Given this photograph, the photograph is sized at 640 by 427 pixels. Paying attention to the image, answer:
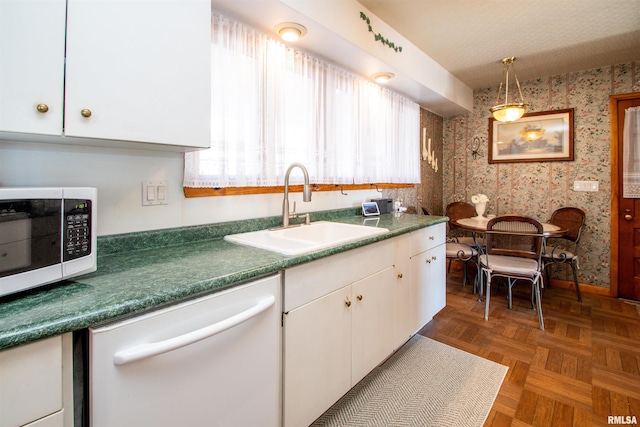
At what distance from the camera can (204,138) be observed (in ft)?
3.95

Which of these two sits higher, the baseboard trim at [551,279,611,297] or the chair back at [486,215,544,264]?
the chair back at [486,215,544,264]

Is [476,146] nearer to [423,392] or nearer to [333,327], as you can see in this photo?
[423,392]

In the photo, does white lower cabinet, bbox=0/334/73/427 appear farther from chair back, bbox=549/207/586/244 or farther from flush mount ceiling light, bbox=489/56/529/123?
chair back, bbox=549/207/586/244

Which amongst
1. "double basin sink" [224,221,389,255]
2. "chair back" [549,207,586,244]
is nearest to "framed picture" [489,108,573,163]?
"chair back" [549,207,586,244]

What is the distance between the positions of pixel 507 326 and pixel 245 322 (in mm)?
2362

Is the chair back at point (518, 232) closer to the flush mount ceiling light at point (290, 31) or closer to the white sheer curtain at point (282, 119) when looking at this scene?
the white sheer curtain at point (282, 119)

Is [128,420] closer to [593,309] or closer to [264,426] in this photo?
[264,426]

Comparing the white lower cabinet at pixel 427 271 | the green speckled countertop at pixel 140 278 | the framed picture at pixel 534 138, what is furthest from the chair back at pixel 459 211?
the green speckled countertop at pixel 140 278

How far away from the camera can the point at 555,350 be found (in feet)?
7.02

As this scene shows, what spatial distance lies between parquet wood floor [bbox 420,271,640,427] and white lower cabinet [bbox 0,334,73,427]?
1707mm

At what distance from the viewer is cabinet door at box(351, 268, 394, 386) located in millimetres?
1565

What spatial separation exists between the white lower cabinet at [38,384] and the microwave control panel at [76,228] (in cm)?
26

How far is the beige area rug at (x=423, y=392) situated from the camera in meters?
1.52

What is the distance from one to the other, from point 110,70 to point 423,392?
2.04 meters
